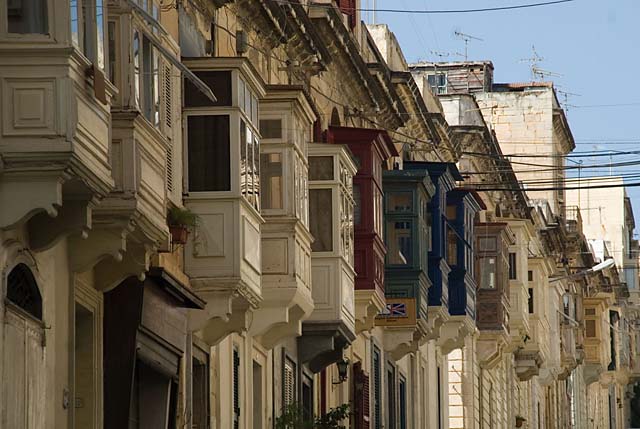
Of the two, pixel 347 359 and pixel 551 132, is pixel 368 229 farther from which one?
pixel 551 132

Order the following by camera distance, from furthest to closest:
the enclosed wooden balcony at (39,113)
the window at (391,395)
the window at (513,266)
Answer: the window at (513,266), the window at (391,395), the enclosed wooden balcony at (39,113)

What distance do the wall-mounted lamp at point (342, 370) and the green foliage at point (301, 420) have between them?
274 cm

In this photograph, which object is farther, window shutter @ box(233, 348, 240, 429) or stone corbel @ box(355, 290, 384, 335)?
stone corbel @ box(355, 290, 384, 335)

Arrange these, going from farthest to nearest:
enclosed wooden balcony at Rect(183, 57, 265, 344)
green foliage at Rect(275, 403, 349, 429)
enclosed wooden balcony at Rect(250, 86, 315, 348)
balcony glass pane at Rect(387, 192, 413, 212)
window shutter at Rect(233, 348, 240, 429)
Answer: balcony glass pane at Rect(387, 192, 413, 212) → green foliage at Rect(275, 403, 349, 429) → window shutter at Rect(233, 348, 240, 429) → enclosed wooden balcony at Rect(250, 86, 315, 348) → enclosed wooden balcony at Rect(183, 57, 265, 344)

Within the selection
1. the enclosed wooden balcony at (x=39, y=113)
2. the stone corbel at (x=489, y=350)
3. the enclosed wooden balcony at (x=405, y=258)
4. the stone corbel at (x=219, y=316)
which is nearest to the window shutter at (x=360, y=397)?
the enclosed wooden balcony at (x=405, y=258)

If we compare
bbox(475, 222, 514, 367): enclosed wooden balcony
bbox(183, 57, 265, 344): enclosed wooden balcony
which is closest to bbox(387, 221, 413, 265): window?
bbox(475, 222, 514, 367): enclosed wooden balcony

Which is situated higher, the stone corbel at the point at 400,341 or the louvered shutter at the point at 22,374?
the stone corbel at the point at 400,341

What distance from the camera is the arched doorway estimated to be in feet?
54.4

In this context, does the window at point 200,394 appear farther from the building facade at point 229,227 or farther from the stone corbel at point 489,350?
the stone corbel at point 489,350

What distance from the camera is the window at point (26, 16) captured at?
16.5 m

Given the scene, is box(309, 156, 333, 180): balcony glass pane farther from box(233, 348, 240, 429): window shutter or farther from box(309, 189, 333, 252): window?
box(233, 348, 240, 429): window shutter

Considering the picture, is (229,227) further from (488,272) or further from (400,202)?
(488,272)

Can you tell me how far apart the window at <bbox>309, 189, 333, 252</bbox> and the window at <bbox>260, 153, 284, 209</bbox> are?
305 cm

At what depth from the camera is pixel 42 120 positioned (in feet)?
53.3
